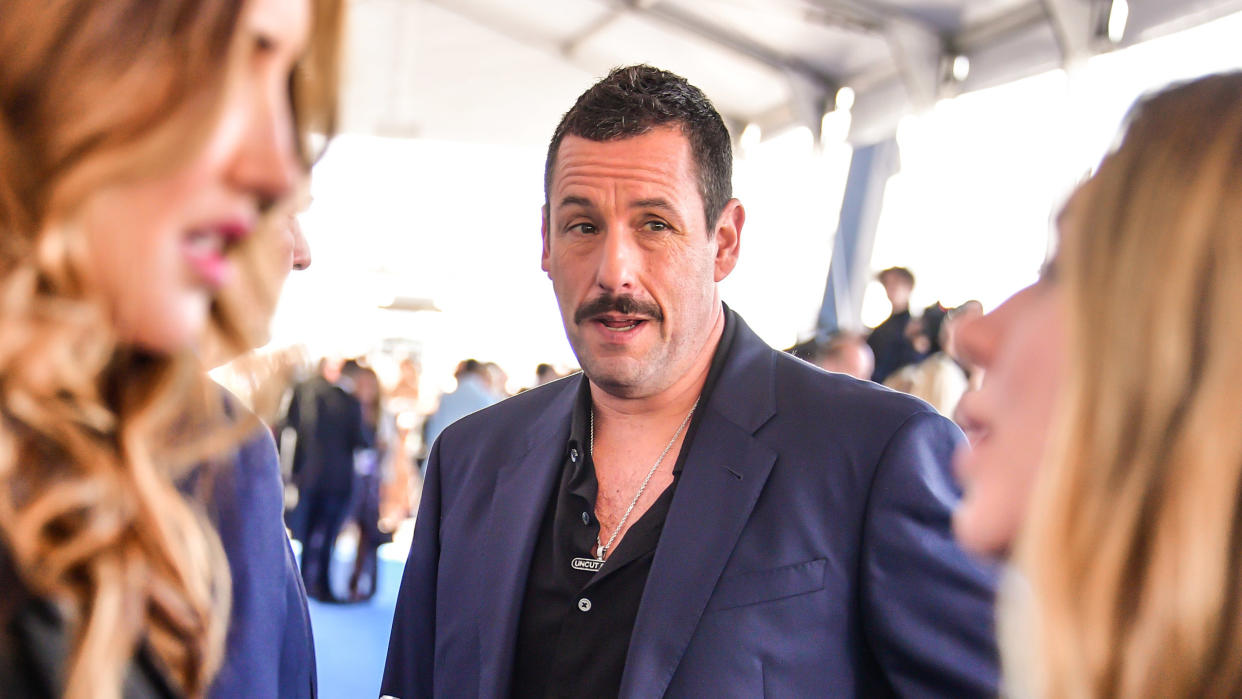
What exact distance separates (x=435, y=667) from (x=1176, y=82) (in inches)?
56.4

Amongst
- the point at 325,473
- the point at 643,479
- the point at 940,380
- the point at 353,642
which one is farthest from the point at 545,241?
the point at 325,473

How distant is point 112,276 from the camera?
76 cm

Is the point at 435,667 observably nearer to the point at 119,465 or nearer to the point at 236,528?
the point at 236,528

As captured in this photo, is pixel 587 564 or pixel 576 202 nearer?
pixel 587 564

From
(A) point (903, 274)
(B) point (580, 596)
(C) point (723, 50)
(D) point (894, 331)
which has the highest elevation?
(C) point (723, 50)

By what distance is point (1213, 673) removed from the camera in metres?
0.68

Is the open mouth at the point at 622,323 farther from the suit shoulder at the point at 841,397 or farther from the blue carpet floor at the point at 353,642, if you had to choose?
the blue carpet floor at the point at 353,642

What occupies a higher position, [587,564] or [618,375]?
[618,375]

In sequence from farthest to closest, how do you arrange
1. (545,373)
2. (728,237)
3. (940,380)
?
(545,373)
(940,380)
(728,237)

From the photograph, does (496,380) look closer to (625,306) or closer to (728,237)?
(728,237)

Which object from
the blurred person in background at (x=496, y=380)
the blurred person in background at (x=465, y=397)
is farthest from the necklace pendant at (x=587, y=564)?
the blurred person in background at (x=496, y=380)

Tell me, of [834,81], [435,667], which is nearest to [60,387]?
[435,667]

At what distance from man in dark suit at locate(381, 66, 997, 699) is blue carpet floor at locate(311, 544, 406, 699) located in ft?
8.03

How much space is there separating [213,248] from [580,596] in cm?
96
